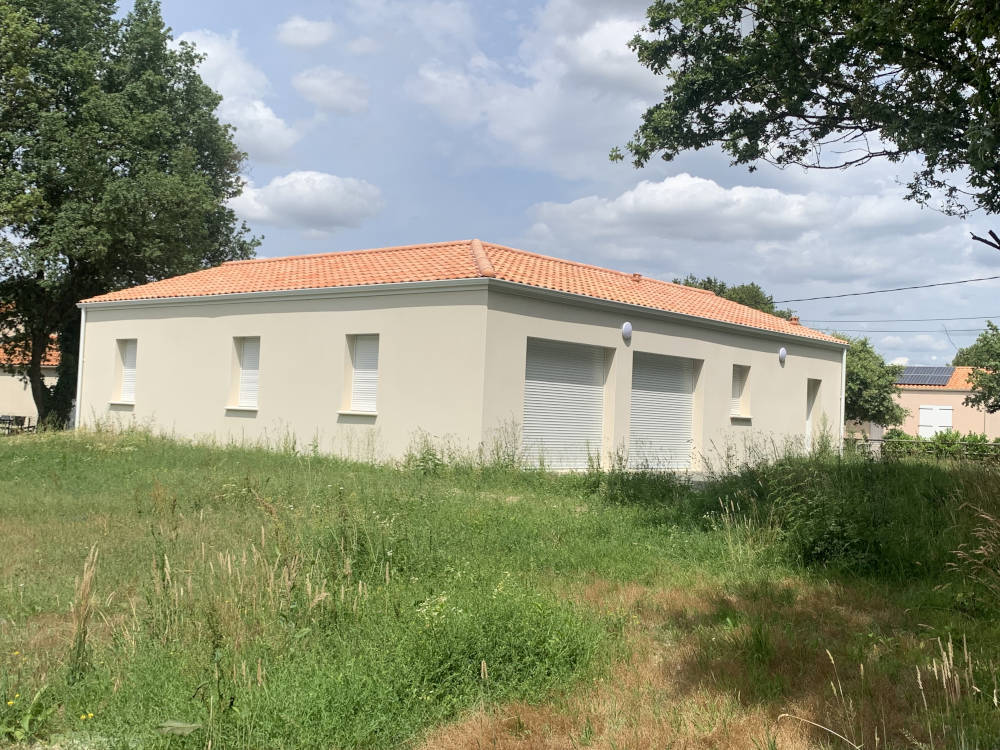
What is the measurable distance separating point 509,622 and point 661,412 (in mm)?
15821

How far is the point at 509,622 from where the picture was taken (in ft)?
17.0

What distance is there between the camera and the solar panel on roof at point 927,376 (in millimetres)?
51094

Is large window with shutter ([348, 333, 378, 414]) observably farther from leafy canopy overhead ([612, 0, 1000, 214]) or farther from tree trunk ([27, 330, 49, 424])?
tree trunk ([27, 330, 49, 424])

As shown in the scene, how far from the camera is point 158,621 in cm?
529

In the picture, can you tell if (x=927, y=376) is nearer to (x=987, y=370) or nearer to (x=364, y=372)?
(x=987, y=370)

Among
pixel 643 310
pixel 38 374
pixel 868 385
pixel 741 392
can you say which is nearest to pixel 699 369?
pixel 741 392

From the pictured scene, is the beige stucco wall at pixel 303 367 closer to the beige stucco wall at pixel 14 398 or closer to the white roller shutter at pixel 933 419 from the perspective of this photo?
the beige stucco wall at pixel 14 398

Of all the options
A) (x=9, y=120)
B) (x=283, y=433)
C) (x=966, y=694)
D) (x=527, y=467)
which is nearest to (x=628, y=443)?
(x=527, y=467)

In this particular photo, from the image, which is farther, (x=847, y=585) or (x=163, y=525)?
(x=163, y=525)

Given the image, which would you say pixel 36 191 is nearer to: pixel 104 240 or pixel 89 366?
pixel 104 240

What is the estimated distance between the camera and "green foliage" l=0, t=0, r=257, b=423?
2692 centimetres

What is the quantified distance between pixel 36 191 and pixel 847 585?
26.8m

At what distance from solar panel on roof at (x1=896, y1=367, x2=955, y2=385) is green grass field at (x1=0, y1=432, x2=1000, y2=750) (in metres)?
45.3

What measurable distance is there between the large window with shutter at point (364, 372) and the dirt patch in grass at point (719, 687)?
11.8m
